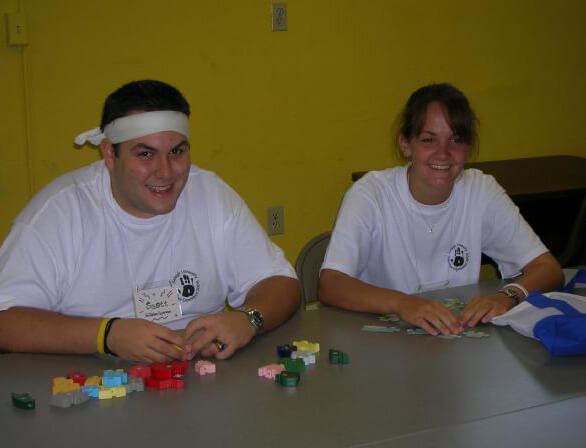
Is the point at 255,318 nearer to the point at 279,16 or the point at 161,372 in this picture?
the point at 161,372

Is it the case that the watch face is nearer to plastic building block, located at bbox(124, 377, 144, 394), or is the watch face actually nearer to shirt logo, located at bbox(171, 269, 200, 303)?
shirt logo, located at bbox(171, 269, 200, 303)

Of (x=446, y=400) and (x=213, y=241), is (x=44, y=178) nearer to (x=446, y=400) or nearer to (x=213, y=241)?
(x=213, y=241)

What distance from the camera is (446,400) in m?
2.02

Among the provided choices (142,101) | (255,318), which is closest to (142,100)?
(142,101)

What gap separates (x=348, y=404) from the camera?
1982 millimetres

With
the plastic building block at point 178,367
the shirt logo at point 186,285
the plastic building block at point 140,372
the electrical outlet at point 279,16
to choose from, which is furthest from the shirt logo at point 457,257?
the electrical outlet at point 279,16

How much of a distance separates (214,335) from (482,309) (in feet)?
2.86

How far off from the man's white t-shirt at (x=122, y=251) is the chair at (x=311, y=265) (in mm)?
429

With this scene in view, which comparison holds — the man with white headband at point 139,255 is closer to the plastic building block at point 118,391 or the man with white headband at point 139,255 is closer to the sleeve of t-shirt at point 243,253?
the sleeve of t-shirt at point 243,253

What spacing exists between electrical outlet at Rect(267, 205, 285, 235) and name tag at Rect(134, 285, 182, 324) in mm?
2517

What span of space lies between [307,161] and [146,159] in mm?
2665

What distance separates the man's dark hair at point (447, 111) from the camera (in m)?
3.24

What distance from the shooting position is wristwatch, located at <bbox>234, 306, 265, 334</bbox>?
8.21 feet

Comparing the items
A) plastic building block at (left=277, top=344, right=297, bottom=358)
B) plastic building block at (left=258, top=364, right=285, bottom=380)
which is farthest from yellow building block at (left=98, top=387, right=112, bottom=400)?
plastic building block at (left=277, top=344, right=297, bottom=358)
